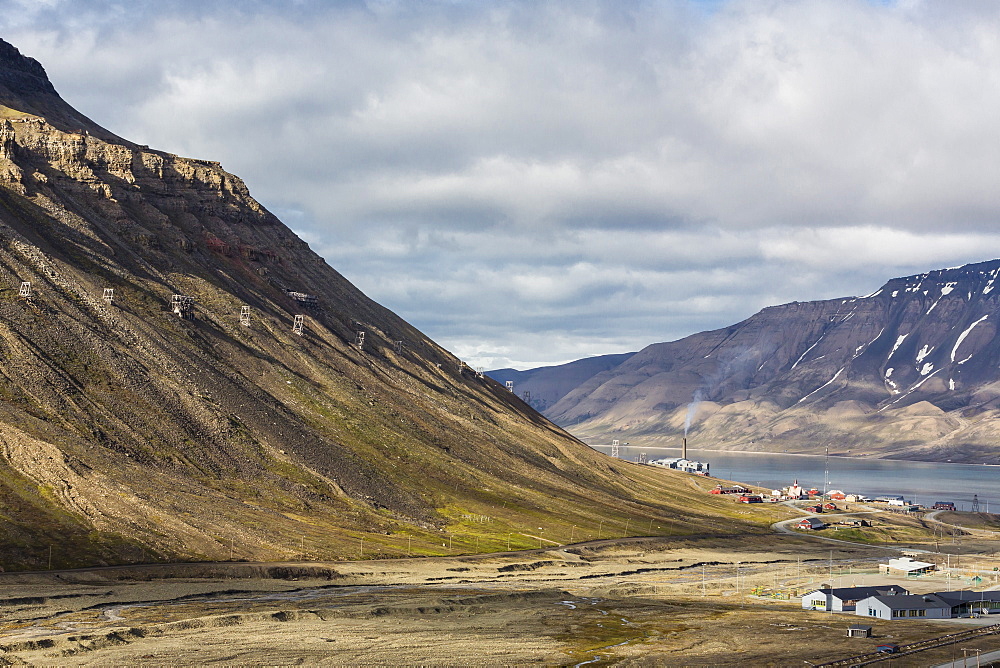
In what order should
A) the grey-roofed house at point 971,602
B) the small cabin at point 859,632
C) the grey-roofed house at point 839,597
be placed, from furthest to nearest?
the grey-roofed house at point 839,597
the grey-roofed house at point 971,602
the small cabin at point 859,632

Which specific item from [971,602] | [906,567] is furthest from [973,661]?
[906,567]

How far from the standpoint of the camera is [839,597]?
146 m

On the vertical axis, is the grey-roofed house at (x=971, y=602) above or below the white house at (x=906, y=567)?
below

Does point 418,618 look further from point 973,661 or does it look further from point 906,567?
point 906,567

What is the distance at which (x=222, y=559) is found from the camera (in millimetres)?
166500

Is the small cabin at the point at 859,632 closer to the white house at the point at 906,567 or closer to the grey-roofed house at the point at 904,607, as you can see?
the grey-roofed house at the point at 904,607

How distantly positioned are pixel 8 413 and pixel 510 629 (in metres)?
104

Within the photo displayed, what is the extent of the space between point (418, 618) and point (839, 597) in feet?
184

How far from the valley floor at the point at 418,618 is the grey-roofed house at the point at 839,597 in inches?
88.6

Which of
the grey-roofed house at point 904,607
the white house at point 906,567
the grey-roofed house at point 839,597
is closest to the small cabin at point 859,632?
the grey-roofed house at point 904,607

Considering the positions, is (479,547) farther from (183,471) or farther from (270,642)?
(270,642)

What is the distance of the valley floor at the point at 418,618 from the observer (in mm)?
113125

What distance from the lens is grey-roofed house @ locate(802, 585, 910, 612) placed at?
145m

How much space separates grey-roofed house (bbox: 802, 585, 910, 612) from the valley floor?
88.6 inches
